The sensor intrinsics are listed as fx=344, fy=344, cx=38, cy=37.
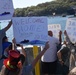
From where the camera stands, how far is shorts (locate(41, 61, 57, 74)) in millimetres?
7668

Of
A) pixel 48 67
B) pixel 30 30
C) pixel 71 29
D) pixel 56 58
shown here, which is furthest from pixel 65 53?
pixel 30 30

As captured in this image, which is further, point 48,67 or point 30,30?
point 48,67

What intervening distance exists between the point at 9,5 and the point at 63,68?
2175 millimetres

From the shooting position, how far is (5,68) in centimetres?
403

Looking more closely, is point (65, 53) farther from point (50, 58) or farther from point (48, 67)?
point (48, 67)

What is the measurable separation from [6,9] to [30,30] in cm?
73

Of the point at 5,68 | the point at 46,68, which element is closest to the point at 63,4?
the point at 46,68

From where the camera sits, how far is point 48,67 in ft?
25.3

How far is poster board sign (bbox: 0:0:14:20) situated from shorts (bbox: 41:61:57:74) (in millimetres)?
1873

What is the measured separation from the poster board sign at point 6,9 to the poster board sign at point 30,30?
0.42 meters

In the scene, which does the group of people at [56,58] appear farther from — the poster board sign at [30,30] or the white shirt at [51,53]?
the poster board sign at [30,30]

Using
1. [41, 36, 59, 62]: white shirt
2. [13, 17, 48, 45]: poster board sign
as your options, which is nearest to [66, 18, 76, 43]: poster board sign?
[41, 36, 59, 62]: white shirt

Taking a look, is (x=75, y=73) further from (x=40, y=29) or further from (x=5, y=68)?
(x=40, y=29)

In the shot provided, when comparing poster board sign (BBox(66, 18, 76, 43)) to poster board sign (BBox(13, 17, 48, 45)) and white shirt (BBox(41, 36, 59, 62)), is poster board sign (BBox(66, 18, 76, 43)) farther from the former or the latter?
poster board sign (BBox(13, 17, 48, 45))
